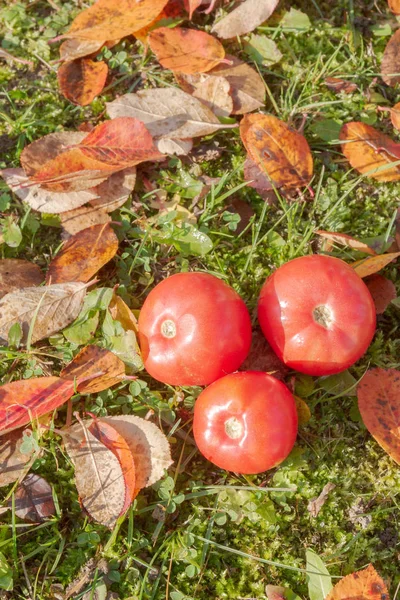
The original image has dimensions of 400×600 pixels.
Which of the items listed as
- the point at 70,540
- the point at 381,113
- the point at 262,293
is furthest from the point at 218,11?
the point at 70,540

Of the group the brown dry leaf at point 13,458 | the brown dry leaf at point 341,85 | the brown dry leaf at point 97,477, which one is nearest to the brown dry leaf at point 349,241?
the brown dry leaf at point 341,85

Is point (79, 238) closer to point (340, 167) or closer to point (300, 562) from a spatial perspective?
point (340, 167)

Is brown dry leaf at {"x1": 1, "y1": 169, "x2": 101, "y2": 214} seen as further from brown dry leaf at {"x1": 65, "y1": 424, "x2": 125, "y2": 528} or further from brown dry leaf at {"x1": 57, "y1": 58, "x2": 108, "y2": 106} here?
brown dry leaf at {"x1": 65, "y1": 424, "x2": 125, "y2": 528}

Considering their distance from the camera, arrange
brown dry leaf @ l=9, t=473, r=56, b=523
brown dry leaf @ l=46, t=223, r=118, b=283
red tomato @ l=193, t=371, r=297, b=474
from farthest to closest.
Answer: brown dry leaf @ l=46, t=223, r=118, b=283
brown dry leaf @ l=9, t=473, r=56, b=523
red tomato @ l=193, t=371, r=297, b=474

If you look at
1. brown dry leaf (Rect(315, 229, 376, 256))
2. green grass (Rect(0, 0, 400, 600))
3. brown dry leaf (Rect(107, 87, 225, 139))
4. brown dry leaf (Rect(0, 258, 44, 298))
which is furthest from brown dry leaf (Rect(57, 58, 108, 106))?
brown dry leaf (Rect(315, 229, 376, 256))

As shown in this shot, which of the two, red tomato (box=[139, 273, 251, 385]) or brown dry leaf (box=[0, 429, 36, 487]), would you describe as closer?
red tomato (box=[139, 273, 251, 385])

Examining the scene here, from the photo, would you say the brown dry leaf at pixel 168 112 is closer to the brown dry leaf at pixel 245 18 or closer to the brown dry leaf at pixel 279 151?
the brown dry leaf at pixel 279 151
